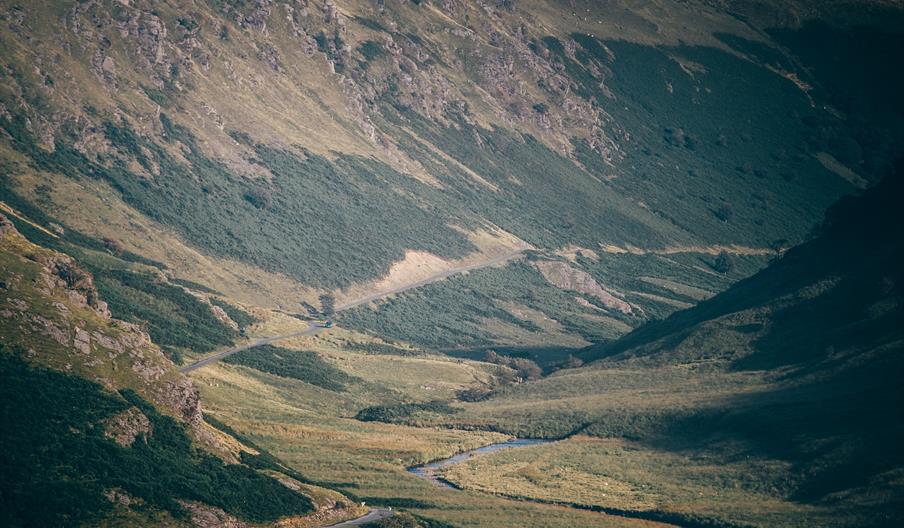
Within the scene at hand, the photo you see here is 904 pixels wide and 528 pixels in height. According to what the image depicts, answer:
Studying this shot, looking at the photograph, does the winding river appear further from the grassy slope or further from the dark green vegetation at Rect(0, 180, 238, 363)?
the dark green vegetation at Rect(0, 180, 238, 363)

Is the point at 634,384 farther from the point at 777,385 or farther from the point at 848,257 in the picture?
the point at 848,257

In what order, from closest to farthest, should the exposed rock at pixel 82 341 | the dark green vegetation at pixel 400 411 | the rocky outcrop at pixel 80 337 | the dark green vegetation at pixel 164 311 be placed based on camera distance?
the rocky outcrop at pixel 80 337, the exposed rock at pixel 82 341, the dark green vegetation at pixel 400 411, the dark green vegetation at pixel 164 311

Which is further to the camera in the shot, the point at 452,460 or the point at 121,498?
the point at 452,460

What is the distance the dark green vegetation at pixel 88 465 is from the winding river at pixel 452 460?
109 ft

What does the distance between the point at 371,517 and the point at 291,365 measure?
81244 mm

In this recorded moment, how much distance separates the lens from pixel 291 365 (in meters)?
193

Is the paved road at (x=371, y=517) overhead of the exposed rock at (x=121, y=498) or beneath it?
beneath

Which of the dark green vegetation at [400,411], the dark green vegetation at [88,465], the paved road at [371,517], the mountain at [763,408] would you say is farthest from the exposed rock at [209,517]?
the dark green vegetation at [400,411]

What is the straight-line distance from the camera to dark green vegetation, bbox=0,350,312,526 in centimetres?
8881

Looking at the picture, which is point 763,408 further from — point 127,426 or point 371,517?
point 127,426

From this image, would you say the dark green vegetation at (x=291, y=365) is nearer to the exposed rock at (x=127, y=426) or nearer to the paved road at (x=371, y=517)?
the paved road at (x=371, y=517)

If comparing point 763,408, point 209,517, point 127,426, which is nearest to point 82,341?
point 127,426

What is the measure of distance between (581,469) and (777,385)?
116 feet

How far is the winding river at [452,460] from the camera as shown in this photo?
462 ft
